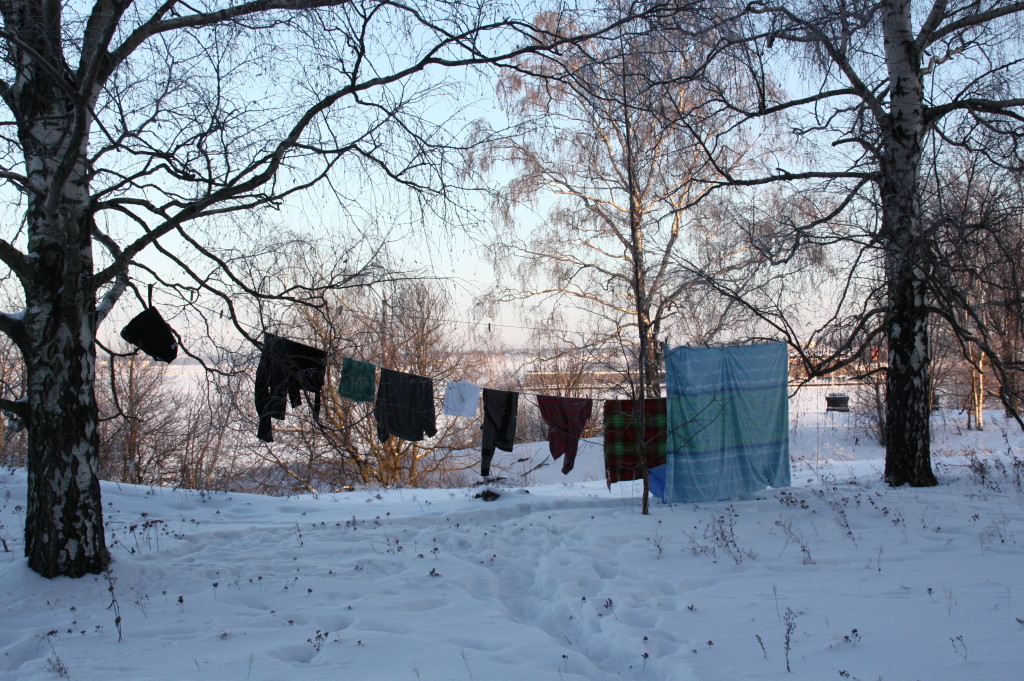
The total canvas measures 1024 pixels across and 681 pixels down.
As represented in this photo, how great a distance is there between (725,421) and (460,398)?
3356 millimetres

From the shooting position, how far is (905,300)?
7.54 meters

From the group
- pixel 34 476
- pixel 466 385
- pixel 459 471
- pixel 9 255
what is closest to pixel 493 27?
pixel 9 255

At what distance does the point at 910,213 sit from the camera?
666 centimetres

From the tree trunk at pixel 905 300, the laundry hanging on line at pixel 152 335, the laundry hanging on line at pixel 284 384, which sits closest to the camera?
the laundry hanging on line at pixel 152 335

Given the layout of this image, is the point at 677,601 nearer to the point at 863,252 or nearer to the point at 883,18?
the point at 863,252

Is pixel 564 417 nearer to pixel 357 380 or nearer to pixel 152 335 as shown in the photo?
pixel 357 380

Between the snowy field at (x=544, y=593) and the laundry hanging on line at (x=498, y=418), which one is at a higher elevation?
the laundry hanging on line at (x=498, y=418)

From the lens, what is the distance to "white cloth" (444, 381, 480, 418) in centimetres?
878

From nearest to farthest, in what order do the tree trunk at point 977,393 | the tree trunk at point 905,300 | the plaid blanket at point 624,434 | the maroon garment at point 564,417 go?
the tree trunk at point 905,300 < the plaid blanket at point 624,434 < the maroon garment at point 564,417 < the tree trunk at point 977,393

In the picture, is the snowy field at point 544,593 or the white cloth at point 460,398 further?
the white cloth at point 460,398

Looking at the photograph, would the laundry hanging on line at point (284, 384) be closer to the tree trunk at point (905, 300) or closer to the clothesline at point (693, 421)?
the clothesline at point (693, 421)

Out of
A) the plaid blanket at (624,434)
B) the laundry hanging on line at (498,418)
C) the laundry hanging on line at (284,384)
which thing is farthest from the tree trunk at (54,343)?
the plaid blanket at (624,434)

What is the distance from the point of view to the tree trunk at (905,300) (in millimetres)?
7422

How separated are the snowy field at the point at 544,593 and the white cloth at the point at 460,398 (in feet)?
4.48
